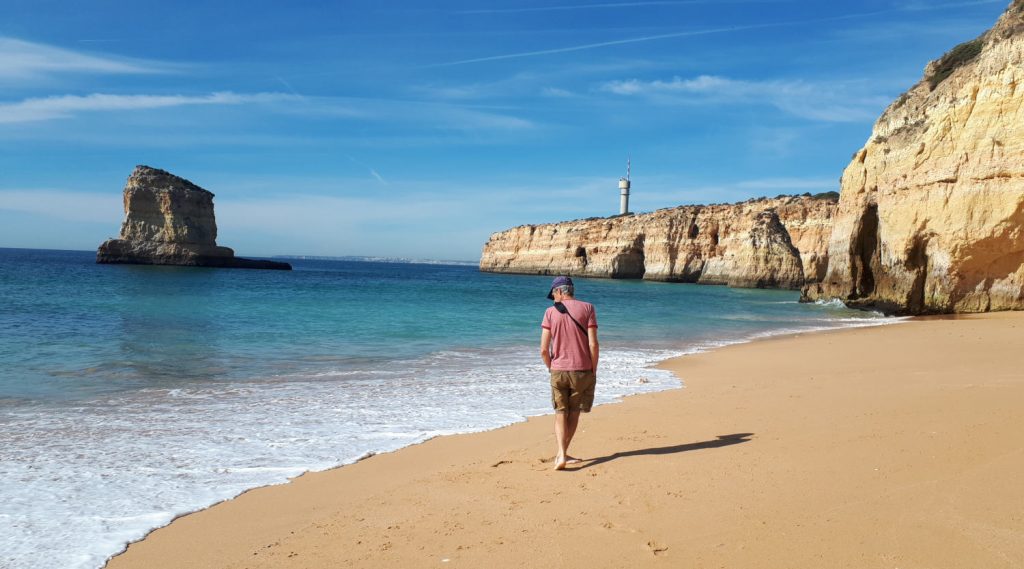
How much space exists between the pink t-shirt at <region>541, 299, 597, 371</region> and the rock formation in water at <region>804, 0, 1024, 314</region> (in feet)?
70.0

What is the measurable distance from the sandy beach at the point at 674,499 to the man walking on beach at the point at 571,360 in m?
0.41

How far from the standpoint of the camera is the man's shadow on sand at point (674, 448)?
5148 mm

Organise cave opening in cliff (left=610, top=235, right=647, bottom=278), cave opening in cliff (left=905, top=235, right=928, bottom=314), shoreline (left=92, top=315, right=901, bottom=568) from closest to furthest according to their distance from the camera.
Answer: shoreline (left=92, top=315, right=901, bottom=568) → cave opening in cliff (left=905, top=235, right=928, bottom=314) → cave opening in cliff (left=610, top=235, right=647, bottom=278)

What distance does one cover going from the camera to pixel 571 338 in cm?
512

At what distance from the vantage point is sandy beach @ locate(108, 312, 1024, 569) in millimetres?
3350

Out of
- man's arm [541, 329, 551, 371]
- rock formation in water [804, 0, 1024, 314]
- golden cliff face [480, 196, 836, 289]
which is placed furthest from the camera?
golden cliff face [480, 196, 836, 289]

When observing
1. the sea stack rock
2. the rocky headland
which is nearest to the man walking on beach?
the rocky headland

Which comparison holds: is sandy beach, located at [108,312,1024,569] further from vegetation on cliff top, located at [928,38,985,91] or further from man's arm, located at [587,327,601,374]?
vegetation on cliff top, located at [928,38,985,91]

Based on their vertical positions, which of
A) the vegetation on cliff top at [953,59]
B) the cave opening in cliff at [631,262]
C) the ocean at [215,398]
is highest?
the vegetation on cliff top at [953,59]

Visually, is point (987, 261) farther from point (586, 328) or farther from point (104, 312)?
point (104, 312)

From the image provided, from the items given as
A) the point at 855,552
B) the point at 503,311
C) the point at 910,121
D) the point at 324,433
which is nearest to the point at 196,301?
the point at 503,311

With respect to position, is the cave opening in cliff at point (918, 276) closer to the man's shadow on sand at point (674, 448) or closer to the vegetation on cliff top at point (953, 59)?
the vegetation on cliff top at point (953, 59)

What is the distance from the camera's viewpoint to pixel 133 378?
952 centimetres

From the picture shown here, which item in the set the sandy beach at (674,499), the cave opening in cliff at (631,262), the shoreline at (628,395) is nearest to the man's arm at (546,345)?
the sandy beach at (674,499)
